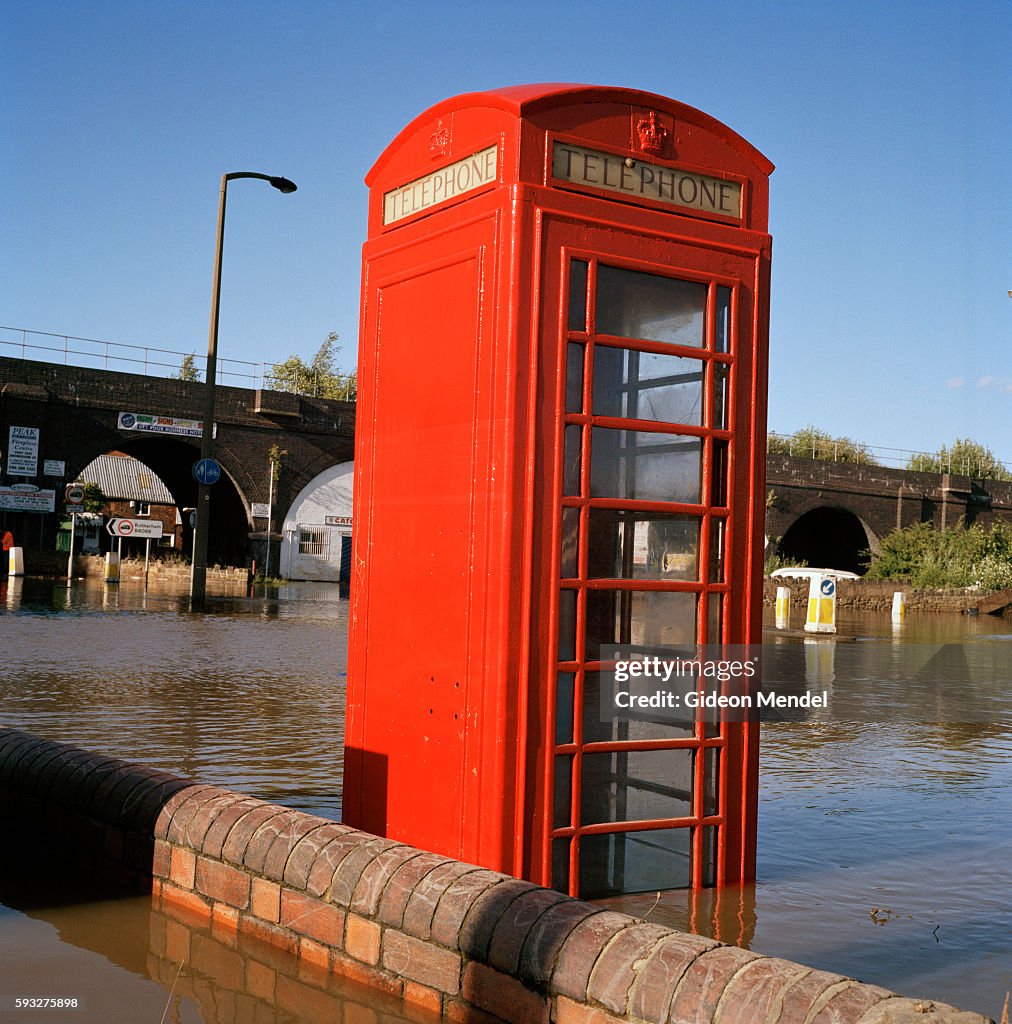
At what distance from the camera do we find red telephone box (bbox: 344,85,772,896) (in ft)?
14.2

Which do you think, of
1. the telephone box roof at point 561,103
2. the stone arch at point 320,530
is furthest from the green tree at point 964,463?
the telephone box roof at point 561,103

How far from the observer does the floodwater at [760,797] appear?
4.03 m

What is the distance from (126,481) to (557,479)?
6678 cm

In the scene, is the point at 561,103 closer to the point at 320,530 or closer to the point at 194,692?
the point at 194,692

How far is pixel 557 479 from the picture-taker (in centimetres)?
438

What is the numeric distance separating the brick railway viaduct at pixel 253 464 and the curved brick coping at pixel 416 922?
1307 inches

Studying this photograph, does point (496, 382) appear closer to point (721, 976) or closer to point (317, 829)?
point (317, 829)

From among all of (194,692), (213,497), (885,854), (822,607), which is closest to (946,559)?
(822,607)

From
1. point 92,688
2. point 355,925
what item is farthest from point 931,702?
point 355,925

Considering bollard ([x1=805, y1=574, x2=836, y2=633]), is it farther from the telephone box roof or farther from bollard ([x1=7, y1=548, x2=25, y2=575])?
bollard ([x1=7, y1=548, x2=25, y2=575])

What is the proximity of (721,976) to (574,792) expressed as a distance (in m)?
1.51

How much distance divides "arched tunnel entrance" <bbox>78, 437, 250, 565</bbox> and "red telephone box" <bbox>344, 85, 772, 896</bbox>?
37895 millimetres

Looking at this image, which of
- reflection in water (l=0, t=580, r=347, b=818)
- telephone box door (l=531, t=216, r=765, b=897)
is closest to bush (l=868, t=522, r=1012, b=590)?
reflection in water (l=0, t=580, r=347, b=818)

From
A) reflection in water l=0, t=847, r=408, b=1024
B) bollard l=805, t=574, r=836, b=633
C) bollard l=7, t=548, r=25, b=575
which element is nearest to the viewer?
reflection in water l=0, t=847, r=408, b=1024
